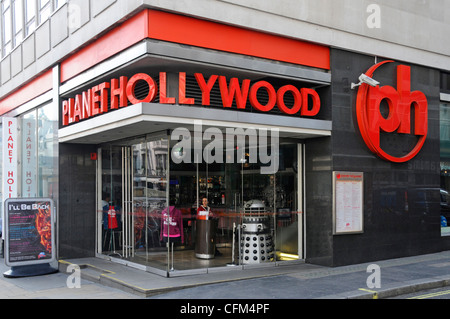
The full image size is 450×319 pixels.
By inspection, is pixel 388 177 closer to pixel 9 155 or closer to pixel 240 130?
pixel 240 130

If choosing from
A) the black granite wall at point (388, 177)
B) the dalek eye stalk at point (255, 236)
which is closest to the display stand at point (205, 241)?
the dalek eye stalk at point (255, 236)

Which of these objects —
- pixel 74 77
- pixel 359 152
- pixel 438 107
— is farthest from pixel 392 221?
pixel 74 77

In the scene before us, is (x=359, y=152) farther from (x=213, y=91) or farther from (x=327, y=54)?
(x=213, y=91)

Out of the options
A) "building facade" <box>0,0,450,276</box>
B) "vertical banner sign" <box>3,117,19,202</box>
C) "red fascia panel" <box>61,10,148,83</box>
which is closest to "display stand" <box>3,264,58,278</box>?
"building facade" <box>0,0,450,276</box>

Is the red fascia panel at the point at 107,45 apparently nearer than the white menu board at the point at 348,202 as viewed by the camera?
Yes

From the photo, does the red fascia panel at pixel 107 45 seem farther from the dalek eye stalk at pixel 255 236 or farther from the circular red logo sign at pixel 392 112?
the circular red logo sign at pixel 392 112

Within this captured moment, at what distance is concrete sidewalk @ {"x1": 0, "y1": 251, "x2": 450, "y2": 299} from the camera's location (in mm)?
8977

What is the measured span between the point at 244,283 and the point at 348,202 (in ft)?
11.8

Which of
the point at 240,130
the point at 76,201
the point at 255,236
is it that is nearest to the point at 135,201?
the point at 76,201

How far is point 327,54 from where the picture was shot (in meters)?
11.8

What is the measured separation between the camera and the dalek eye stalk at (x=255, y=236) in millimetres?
11805

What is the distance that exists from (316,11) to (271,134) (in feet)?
10.4

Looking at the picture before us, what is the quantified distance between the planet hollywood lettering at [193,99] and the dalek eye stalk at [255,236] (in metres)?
2.61
